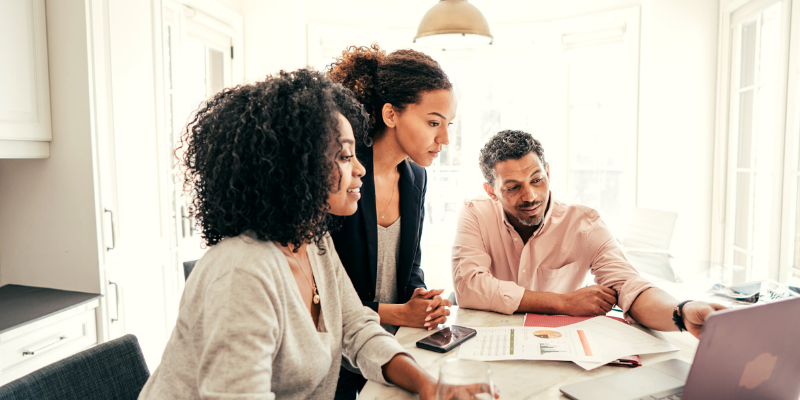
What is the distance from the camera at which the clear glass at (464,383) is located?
0.62m

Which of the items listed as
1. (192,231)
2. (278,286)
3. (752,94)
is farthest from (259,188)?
(752,94)

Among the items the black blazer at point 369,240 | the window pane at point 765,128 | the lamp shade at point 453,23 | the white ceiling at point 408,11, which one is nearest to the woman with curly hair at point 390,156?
the black blazer at point 369,240

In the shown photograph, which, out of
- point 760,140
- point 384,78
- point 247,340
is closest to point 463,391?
point 247,340

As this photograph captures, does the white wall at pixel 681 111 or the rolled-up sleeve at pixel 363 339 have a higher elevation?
the white wall at pixel 681 111

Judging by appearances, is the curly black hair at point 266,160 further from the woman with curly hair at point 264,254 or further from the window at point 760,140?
the window at point 760,140

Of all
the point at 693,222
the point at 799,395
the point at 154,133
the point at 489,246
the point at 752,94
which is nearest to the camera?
the point at 799,395

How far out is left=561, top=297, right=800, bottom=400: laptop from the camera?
708mm

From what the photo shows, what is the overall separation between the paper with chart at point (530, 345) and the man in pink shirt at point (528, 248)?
6.9 inches

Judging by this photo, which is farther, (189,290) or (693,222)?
(693,222)

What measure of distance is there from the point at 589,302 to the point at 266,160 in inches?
38.3

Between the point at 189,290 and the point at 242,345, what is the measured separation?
0.51 feet

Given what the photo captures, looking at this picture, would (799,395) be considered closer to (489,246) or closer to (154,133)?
(489,246)

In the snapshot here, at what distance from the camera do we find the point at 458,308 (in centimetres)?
149

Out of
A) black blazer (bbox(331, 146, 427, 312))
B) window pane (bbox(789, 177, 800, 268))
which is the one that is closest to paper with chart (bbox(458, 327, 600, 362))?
black blazer (bbox(331, 146, 427, 312))
